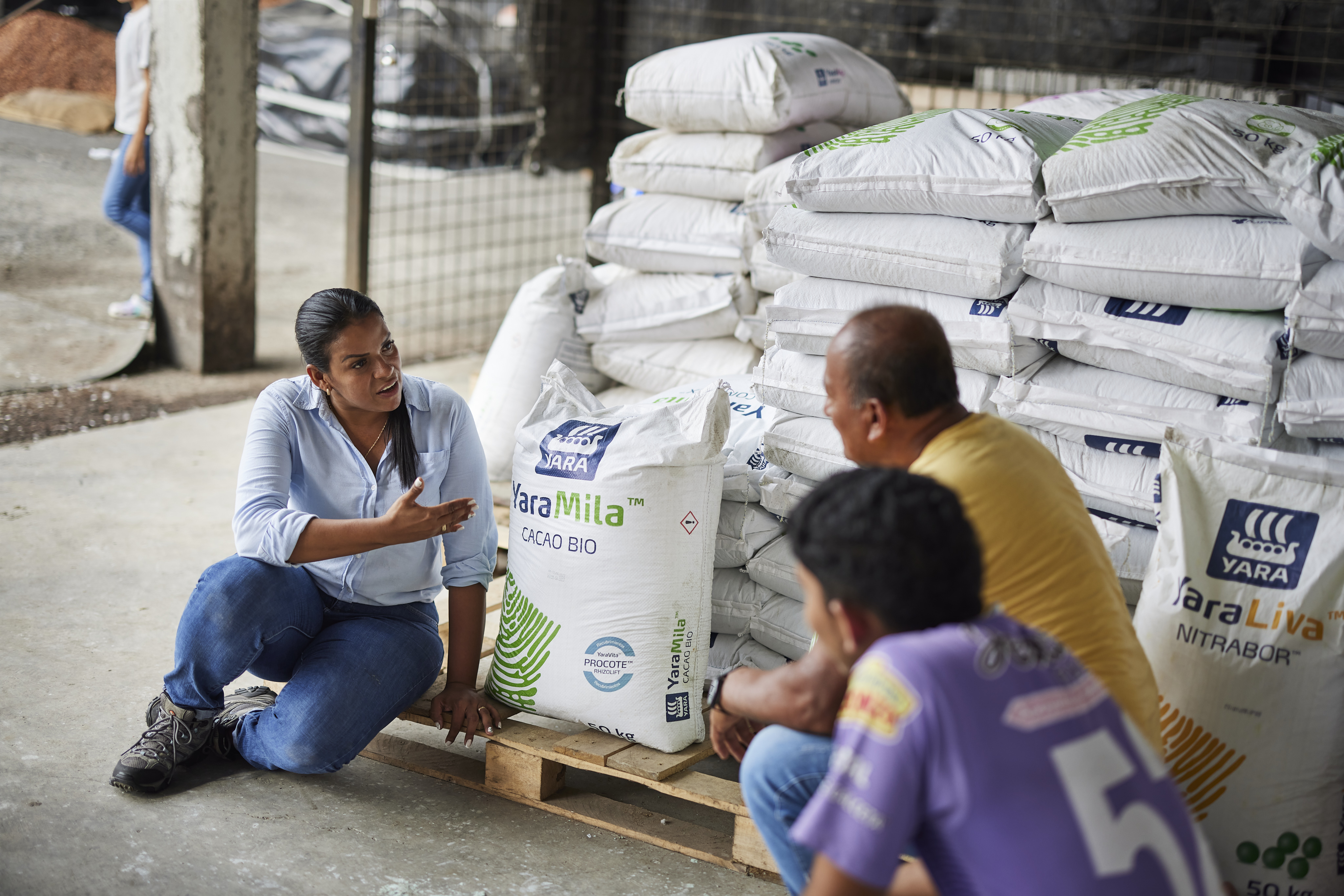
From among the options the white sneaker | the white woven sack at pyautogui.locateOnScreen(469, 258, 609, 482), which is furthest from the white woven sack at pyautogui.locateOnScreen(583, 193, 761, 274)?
the white sneaker

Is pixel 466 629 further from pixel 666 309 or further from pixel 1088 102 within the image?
pixel 1088 102

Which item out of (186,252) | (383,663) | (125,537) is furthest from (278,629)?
(186,252)

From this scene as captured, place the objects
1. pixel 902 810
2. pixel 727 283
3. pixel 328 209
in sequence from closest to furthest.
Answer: pixel 902 810 < pixel 727 283 < pixel 328 209

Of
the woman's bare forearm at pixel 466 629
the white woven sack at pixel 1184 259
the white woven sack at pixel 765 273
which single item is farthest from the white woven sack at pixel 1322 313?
the woman's bare forearm at pixel 466 629

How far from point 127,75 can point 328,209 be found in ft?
12.1

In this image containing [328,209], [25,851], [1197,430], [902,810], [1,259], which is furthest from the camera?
[328,209]

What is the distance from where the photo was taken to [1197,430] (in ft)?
7.89

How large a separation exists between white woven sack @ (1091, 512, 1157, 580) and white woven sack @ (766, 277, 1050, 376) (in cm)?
41

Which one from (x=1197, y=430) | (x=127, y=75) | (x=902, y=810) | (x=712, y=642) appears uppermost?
(x=127, y=75)

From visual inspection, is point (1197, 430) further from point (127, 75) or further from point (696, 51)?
point (127, 75)

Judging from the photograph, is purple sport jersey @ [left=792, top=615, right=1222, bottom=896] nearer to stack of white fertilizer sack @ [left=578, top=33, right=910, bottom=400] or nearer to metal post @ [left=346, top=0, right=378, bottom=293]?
stack of white fertilizer sack @ [left=578, top=33, right=910, bottom=400]

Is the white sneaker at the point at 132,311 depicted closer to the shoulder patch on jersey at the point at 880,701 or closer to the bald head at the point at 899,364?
the bald head at the point at 899,364

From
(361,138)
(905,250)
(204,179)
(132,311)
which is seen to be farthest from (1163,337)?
(132,311)

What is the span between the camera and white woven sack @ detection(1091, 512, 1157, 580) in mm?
2455
